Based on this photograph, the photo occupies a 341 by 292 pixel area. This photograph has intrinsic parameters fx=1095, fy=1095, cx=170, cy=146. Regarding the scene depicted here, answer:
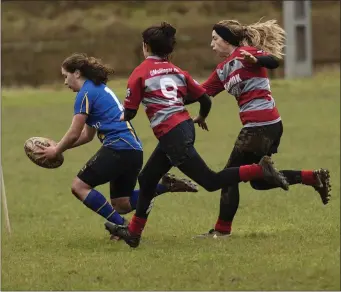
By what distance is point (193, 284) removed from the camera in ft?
24.5

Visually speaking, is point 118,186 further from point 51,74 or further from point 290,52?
point 51,74

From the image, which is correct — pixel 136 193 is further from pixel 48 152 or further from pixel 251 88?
pixel 251 88

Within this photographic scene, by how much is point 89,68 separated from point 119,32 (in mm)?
39808

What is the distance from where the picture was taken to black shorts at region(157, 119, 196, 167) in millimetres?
8758

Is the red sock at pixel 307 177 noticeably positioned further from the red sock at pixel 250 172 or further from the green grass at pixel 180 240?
the red sock at pixel 250 172

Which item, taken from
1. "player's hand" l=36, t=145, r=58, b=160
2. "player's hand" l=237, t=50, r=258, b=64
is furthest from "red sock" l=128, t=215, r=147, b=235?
"player's hand" l=237, t=50, r=258, b=64

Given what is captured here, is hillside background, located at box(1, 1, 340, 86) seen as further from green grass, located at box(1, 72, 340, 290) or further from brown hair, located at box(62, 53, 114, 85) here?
brown hair, located at box(62, 53, 114, 85)

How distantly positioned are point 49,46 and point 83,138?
39736 mm

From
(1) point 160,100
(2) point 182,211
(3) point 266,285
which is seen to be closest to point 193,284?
(3) point 266,285

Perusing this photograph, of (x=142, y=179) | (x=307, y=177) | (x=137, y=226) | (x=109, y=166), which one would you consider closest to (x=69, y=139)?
(x=109, y=166)

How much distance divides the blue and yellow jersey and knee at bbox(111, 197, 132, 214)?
1.90ft

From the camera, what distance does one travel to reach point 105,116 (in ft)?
31.2

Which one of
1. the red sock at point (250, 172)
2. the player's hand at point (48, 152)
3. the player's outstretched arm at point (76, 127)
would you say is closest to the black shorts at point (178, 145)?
the red sock at point (250, 172)

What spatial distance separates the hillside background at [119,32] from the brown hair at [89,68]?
36.6 meters
